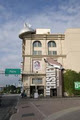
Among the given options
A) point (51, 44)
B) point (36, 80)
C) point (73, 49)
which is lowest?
point (36, 80)

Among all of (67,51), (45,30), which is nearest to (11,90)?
(45,30)

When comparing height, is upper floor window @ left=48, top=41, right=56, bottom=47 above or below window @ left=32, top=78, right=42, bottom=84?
above

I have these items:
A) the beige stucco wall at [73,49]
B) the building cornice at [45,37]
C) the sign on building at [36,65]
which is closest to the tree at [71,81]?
the beige stucco wall at [73,49]

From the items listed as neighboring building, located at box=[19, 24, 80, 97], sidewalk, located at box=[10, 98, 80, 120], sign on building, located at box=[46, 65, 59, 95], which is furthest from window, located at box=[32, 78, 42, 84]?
sidewalk, located at box=[10, 98, 80, 120]

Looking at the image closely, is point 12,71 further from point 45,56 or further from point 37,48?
point 37,48

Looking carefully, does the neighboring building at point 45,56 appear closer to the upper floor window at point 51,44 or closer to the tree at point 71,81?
the upper floor window at point 51,44

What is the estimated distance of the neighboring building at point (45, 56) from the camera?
7612 cm

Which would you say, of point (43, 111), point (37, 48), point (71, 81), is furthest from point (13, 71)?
point (43, 111)

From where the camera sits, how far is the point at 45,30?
304 ft

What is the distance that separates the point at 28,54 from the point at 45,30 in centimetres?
1587

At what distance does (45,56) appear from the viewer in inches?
3233

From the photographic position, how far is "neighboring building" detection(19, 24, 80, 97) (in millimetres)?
76125

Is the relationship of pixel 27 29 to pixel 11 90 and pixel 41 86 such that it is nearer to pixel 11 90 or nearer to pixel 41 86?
pixel 41 86

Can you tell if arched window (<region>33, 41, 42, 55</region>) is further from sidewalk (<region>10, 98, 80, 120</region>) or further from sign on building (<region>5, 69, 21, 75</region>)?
sidewalk (<region>10, 98, 80, 120</region>)
